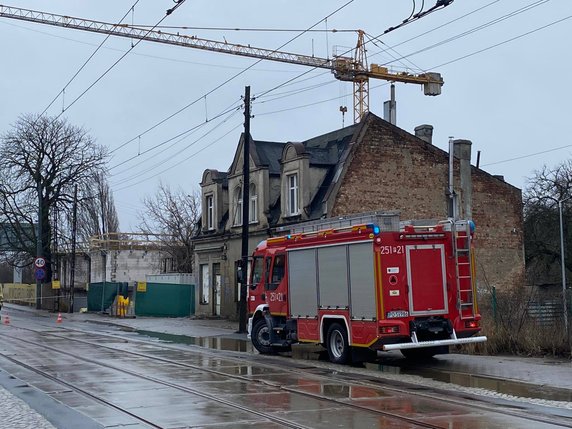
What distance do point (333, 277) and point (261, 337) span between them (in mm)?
3997

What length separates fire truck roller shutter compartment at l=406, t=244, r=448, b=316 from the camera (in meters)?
16.1

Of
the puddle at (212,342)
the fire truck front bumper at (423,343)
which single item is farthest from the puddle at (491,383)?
the puddle at (212,342)

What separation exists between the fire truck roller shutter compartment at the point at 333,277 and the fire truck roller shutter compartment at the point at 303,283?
299 millimetres

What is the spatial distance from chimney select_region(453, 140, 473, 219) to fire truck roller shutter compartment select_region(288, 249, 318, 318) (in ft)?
50.7

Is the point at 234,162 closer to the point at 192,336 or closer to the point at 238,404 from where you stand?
the point at 192,336

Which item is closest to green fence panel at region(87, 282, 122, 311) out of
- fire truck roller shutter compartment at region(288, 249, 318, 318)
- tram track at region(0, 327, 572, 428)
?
tram track at region(0, 327, 572, 428)

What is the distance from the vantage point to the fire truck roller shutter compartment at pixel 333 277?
16.9 m

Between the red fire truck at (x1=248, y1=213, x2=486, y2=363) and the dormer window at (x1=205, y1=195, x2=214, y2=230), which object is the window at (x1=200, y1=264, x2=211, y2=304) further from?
the red fire truck at (x1=248, y1=213, x2=486, y2=363)

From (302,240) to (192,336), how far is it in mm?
9962

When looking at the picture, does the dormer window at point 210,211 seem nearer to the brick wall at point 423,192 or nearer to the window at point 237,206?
the window at point 237,206

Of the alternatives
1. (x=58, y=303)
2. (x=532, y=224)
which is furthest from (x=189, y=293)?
(x=532, y=224)

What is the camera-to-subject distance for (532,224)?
4609 cm

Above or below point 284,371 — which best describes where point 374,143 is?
above

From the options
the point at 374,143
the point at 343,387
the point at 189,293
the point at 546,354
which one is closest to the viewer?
the point at 343,387
